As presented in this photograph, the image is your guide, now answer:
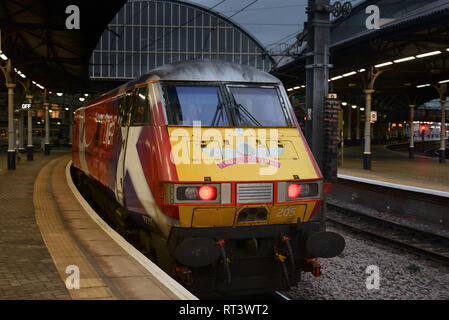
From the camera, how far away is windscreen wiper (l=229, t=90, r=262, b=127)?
7.53m

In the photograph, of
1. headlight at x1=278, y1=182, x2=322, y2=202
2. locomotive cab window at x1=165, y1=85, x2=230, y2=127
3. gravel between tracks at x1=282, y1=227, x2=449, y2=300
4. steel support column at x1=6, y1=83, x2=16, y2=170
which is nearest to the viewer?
headlight at x1=278, y1=182, x2=322, y2=202

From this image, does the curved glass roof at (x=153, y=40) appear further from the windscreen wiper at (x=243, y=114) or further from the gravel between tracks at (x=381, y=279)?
the windscreen wiper at (x=243, y=114)

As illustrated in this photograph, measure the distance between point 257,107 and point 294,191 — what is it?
1.59 metres

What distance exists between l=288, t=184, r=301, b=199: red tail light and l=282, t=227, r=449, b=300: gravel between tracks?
1.92 m

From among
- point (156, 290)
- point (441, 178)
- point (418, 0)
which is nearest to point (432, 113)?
point (418, 0)

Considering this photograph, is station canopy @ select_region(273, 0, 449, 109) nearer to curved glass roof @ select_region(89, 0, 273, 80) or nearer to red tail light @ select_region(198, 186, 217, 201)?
red tail light @ select_region(198, 186, 217, 201)

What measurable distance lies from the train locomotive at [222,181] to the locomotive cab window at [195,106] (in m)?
0.02

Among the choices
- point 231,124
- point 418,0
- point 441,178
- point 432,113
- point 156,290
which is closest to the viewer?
point 156,290

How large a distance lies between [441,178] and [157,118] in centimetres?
1761

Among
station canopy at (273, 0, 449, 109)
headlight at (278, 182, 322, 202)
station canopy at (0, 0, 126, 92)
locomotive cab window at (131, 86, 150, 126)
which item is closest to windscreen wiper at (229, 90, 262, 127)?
headlight at (278, 182, 322, 202)

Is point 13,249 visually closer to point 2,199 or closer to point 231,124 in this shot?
point 231,124

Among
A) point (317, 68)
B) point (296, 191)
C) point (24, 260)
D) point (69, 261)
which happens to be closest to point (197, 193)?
point (296, 191)

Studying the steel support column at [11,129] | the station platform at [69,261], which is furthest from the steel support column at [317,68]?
the steel support column at [11,129]

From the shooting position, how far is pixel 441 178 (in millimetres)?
21281
